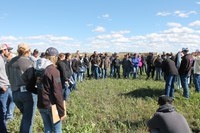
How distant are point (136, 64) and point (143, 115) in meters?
13.1

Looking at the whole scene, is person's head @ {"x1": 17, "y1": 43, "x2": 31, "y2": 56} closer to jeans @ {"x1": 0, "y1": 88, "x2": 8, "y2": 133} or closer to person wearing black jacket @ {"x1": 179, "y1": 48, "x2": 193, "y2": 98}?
jeans @ {"x1": 0, "y1": 88, "x2": 8, "y2": 133}

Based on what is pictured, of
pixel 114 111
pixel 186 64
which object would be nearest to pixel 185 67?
pixel 186 64

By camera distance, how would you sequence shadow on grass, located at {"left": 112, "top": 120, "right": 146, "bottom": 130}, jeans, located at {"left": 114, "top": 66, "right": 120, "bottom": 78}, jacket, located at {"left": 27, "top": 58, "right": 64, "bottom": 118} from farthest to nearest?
jeans, located at {"left": 114, "top": 66, "right": 120, "bottom": 78}, shadow on grass, located at {"left": 112, "top": 120, "right": 146, "bottom": 130}, jacket, located at {"left": 27, "top": 58, "right": 64, "bottom": 118}

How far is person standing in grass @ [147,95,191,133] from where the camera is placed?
477 cm

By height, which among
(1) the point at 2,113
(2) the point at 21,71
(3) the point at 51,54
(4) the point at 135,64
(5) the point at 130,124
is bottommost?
(5) the point at 130,124

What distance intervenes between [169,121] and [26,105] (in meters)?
3.02

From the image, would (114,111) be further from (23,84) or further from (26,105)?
(23,84)

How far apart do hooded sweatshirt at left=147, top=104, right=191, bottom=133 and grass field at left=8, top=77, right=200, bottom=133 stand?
8.67 ft

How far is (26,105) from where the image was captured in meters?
6.19

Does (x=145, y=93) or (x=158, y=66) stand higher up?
(x=158, y=66)

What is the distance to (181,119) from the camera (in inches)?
192

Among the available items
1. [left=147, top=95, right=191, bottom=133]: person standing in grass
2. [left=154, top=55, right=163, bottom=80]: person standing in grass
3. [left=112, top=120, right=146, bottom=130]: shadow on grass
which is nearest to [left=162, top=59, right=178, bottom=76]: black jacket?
[left=112, top=120, right=146, bottom=130]: shadow on grass

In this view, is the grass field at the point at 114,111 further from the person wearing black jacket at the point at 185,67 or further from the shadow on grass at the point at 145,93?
the person wearing black jacket at the point at 185,67

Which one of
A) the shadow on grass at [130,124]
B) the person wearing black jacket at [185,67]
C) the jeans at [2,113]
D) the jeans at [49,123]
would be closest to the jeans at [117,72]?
the person wearing black jacket at [185,67]
